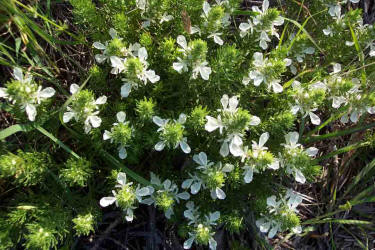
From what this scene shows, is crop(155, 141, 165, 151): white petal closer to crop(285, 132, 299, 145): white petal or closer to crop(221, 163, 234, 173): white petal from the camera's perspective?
crop(221, 163, 234, 173): white petal

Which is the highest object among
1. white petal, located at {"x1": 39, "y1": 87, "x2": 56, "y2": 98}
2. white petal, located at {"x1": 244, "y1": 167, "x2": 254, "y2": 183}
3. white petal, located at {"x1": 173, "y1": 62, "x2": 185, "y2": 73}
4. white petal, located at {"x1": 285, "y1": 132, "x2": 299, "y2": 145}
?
white petal, located at {"x1": 173, "y1": 62, "x2": 185, "y2": 73}

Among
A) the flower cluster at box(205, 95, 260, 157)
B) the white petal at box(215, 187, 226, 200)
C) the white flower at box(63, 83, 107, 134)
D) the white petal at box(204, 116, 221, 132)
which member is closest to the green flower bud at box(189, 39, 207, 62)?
the flower cluster at box(205, 95, 260, 157)

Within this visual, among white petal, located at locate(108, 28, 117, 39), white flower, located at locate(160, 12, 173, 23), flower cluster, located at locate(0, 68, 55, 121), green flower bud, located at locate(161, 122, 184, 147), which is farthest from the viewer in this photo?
white flower, located at locate(160, 12, 173, 23)

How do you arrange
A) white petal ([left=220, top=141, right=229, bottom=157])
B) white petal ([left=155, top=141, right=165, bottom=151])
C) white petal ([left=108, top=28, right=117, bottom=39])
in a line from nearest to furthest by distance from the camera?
white petal ([left=155, top=141, right=165, bottom=151])
white petal ([left=220, top=141, right=229, bottom=157])
white petal ([left=108, top=28, right=117, bottom=39])

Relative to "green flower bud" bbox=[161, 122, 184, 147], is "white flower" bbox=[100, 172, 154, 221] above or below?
below

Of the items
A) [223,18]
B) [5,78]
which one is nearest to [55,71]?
[5,78]

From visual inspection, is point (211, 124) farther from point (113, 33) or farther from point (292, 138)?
point (113, 33)

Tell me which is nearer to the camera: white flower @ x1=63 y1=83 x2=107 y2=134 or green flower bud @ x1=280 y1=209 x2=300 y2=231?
white flower @ x1=63 y1=83 x2=107 y2=134

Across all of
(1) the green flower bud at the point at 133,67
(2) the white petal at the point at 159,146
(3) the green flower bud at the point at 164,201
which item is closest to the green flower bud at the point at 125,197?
(3) the green flower bud at the point at 164,201

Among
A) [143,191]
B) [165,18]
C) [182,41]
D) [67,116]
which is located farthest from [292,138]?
[67,116]
